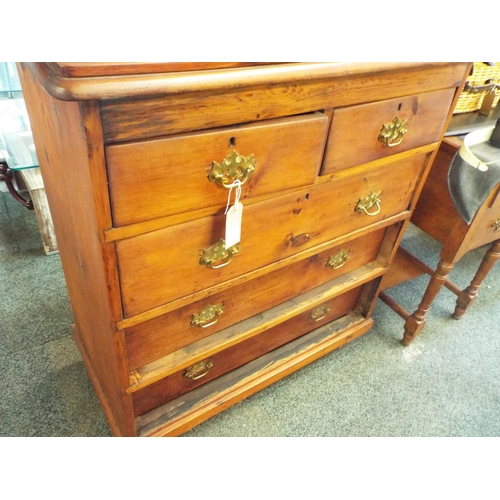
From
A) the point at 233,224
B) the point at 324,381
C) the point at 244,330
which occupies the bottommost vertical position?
the point at 324,381

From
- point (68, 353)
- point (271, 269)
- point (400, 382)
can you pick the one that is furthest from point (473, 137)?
point (68, 353)

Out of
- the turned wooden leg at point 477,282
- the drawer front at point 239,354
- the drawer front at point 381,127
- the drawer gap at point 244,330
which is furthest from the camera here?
the turned wooden leg at point 477,282

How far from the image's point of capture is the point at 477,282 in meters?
1.54

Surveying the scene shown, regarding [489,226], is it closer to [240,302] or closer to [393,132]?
[393,132]

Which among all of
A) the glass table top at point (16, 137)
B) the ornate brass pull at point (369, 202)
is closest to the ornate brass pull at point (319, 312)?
the ornate brass pull at point (369, 202)

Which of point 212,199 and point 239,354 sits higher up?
point 212,199

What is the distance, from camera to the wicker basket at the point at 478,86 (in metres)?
1.27

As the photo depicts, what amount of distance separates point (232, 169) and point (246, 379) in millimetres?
736

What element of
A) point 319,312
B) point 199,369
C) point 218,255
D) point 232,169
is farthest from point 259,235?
point 319,312

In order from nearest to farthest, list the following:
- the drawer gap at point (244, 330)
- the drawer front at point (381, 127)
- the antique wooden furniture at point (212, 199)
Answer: the antique wooden furniture at point (212, 199), the drawer front at point (381, 127), the drawer gap at point (244, 330)

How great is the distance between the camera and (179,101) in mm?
589

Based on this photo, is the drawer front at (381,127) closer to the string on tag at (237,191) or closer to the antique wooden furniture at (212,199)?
the antique wooden furniture at (212,199)

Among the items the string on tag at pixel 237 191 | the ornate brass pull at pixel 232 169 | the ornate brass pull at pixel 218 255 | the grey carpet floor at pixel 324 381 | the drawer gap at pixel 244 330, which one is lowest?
the grey carpet floor at pixel 324 381

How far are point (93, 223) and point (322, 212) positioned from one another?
1.65 feet
